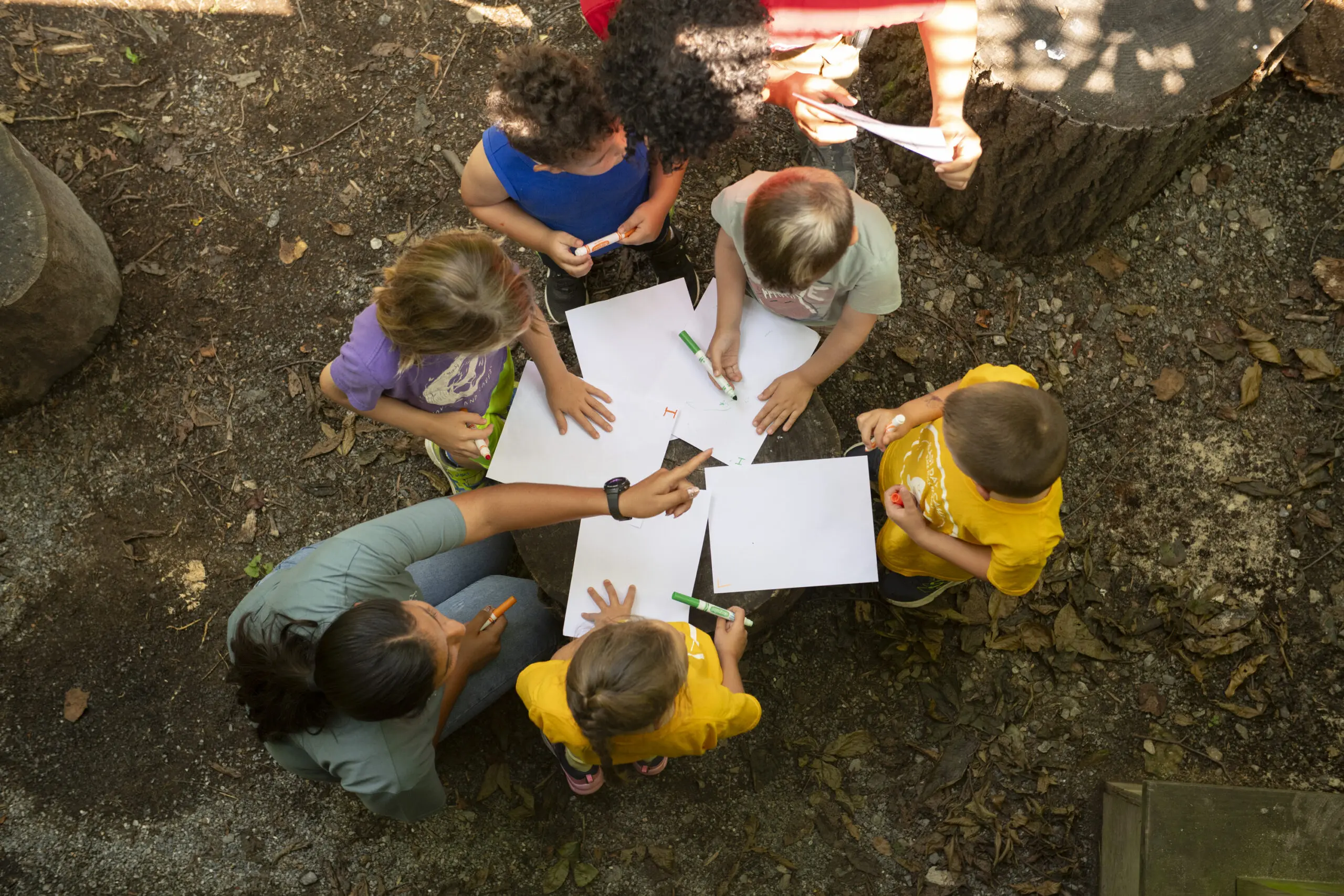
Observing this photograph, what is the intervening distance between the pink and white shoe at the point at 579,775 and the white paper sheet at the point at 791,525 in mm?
759

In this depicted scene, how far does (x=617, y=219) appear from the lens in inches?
98.7

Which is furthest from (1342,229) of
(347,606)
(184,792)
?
(184,792)

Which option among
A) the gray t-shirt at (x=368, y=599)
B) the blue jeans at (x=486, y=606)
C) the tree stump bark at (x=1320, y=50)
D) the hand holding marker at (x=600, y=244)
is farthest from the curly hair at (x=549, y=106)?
the tree stump bark at (x=1320, y=50)

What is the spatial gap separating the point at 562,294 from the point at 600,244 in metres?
0.62

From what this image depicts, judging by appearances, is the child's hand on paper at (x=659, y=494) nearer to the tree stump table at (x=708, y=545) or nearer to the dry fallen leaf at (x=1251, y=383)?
the tree stump table at (x=708, y=545)

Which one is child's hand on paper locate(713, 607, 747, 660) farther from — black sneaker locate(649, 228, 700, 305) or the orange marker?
black sneaker locate(649, 228, 700, 305)

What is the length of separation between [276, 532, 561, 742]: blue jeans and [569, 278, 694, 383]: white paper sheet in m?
0.62

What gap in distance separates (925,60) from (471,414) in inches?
74.2

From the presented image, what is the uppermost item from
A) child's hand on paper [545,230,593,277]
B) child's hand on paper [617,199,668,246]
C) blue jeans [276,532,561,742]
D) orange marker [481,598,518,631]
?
child's hand on paper [617,199,668,246]

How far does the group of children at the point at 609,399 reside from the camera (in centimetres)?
183

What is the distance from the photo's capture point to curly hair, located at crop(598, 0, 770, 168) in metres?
1.86

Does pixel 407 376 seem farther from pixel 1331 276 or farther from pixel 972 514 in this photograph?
pixel 1331 276

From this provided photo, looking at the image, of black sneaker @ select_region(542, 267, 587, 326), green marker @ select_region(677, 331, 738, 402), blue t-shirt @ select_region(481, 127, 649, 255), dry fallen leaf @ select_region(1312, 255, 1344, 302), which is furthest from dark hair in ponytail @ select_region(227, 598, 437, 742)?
dry fallen leaf @ select_region(1312, 255, 1344, 302)

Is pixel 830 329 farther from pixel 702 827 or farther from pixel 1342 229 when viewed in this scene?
pixel 1342 229
